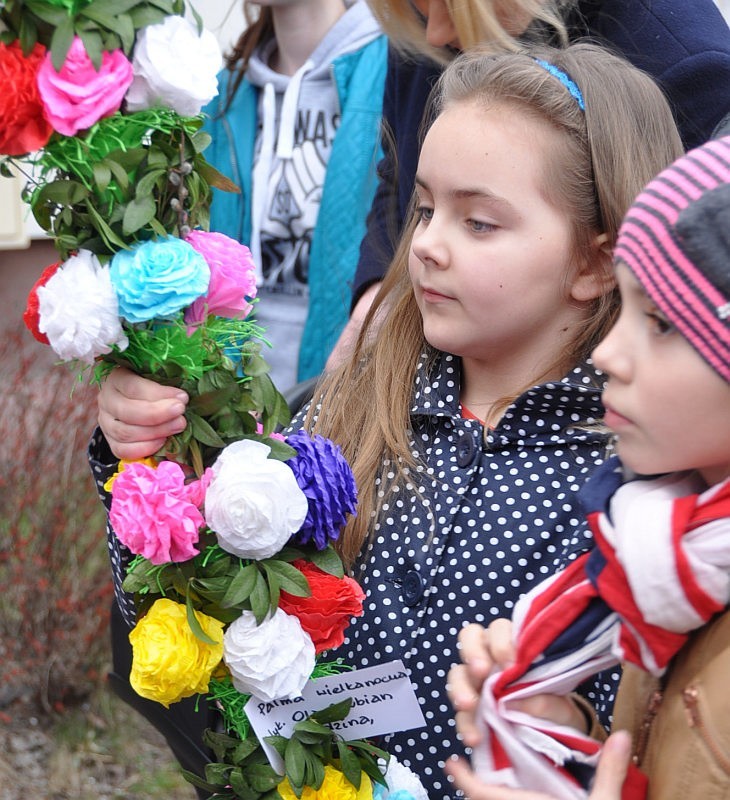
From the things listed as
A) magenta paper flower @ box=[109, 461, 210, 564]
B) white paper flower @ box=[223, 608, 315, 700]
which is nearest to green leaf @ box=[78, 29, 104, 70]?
A: magenta paper flower @ box=[109, 461, 210, 564]

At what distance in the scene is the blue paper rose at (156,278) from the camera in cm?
156

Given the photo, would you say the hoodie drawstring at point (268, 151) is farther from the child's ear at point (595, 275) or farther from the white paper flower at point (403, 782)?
the white paper flower at point (403, 782)

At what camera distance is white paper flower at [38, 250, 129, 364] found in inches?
61.6

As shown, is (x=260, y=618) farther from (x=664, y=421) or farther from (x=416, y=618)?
(x=664, y=421)

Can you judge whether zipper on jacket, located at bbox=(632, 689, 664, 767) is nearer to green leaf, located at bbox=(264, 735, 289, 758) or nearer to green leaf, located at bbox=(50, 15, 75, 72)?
green leaf, located at bbox=(264, 735, 289, 758)

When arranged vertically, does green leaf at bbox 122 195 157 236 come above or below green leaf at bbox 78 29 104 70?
below

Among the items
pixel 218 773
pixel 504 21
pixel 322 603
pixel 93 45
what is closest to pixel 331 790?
pixel 218 773

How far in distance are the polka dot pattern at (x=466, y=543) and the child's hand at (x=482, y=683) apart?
47 centimetres

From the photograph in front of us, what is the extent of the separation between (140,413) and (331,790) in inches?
26.0

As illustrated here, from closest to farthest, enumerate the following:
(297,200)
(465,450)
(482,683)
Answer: (482,683)
(465,450)
(297,200)

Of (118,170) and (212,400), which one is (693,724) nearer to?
(212,400)

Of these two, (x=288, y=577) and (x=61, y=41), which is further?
(x=288, y=577)

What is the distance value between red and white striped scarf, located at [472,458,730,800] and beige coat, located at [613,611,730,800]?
0.11 feet

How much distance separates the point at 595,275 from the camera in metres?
1.97
